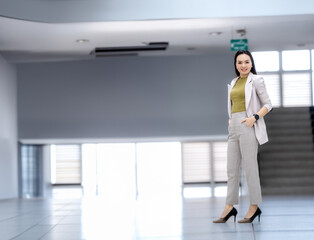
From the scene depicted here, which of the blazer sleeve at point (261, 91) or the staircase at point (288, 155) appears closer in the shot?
the blazer sleeve at point (261, 91)

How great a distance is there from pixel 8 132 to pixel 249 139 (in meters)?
8.75

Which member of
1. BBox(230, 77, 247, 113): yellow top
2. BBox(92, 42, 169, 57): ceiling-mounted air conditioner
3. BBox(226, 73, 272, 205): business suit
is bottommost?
BBox(226, 73, 272, 205): business suit

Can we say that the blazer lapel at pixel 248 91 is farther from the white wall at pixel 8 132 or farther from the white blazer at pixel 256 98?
the white wall at pixel 8 132

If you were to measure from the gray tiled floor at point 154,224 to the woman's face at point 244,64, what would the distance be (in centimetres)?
140

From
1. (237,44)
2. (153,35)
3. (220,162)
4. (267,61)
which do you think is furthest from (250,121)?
(220,162)

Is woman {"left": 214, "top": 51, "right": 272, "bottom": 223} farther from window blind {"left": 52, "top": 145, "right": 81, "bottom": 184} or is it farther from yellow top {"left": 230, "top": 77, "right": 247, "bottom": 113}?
window blind {"left": 52, "top": 145, "right": 81, "bottom": 184}

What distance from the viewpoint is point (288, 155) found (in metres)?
11.3

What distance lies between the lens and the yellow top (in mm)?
5000

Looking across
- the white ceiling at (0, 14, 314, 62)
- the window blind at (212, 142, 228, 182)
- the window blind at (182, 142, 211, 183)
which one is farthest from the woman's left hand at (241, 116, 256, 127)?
the window blind at (212, 142, 228, 182)

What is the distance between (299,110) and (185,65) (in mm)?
3070

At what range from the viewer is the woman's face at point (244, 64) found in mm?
5062

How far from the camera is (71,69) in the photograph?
14.1m

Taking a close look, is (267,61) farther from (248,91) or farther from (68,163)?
(248,91)

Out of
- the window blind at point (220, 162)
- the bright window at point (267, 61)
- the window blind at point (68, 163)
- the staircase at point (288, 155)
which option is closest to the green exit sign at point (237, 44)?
the staircase at point (288, 155)
